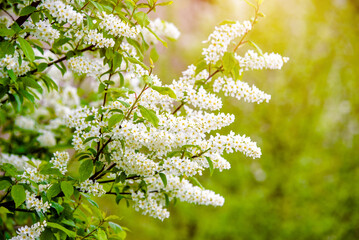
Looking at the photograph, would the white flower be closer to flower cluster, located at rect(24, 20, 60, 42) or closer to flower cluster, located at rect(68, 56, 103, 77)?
flower cluster, located at rect(68, 56, 103, 77)

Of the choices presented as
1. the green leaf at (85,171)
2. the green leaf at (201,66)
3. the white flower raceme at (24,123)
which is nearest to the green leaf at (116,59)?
the green leaf at (201,66)

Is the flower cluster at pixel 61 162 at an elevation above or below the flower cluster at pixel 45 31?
below

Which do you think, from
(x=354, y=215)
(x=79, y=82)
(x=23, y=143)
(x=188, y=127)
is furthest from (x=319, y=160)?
(x=188, y=127)

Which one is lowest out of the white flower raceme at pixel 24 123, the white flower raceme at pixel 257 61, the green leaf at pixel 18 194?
the green leaf at pixel 18 194

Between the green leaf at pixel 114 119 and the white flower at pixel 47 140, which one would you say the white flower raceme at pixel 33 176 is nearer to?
the green leaf at pixel 114 119

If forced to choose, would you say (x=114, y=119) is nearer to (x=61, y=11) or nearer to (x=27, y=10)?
(x=61, y=11)

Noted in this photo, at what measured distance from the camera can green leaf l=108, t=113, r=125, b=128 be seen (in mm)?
1974

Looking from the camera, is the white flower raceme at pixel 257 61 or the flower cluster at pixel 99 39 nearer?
the flower cluster at pixel 99 39

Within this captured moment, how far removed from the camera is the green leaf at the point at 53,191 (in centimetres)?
212

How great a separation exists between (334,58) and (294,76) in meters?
0.77

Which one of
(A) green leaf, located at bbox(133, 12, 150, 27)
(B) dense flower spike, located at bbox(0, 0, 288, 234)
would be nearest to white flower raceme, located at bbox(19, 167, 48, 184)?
(B) dense flower spike, located at bbox(0, 0, 288, 234)

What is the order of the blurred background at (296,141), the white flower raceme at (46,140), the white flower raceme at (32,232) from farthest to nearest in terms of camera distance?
1. the blurred background at (296,141)
2. the white flower raceme at (46,140)
3. the white flower raceme at (32,232)

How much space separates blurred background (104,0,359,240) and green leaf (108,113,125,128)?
501cm

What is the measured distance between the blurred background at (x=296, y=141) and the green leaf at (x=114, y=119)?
16.4 ft
